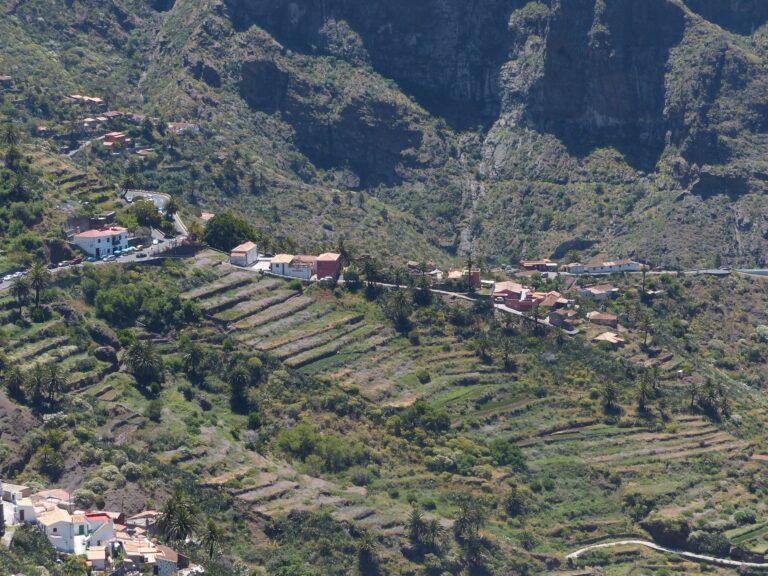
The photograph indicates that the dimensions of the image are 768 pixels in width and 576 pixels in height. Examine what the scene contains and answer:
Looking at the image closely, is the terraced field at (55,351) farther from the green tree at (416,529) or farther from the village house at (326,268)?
the village house at (326,268)

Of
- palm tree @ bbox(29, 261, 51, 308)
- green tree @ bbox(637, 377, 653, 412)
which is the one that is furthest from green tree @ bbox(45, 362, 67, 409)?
green tree @ bbox(637, 377, 653, 412)

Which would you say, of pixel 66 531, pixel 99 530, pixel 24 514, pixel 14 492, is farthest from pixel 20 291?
pixel 66 531

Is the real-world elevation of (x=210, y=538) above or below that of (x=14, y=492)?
below

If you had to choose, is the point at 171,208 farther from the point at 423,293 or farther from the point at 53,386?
the point at 53,386

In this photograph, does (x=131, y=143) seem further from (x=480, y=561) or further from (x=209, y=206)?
(x=480, y=561)

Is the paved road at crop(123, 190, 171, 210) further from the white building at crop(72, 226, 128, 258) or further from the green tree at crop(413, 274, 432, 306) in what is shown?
the green tree at crop(413, 274, 432, 306)

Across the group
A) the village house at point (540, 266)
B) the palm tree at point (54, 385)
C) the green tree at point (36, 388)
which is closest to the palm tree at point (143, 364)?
the palm tree at point (54, 385)

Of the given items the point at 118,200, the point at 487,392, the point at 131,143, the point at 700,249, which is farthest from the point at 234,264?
the point at 700,249
